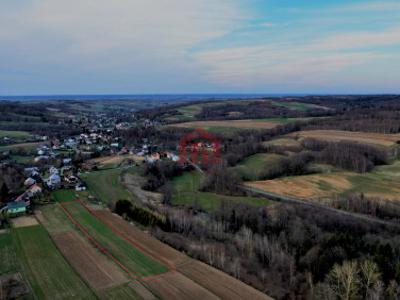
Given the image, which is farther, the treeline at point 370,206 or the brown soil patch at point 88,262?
the treeline at point 370,206

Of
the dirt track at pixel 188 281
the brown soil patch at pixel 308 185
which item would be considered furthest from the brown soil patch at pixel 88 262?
the brown soil patch at pixel 308 185

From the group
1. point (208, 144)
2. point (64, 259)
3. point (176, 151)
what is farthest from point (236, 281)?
point (208, 144)

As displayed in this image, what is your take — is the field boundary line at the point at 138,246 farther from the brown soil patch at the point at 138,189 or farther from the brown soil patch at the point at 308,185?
the brown soil patch at the point at 308,185

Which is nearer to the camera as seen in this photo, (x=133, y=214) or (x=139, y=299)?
(x=139, y=299)

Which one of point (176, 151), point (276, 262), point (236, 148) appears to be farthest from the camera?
point (176, 151)

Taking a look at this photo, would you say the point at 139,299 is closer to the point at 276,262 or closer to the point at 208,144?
the point at 276,262

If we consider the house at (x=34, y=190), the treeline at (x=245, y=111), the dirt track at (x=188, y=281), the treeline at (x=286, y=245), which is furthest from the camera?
the treeline at (x=245, y=111)

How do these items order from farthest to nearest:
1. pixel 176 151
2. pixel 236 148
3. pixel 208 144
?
1. pixel 208 144
2. pixel 176 151
3. pixel 236 148
